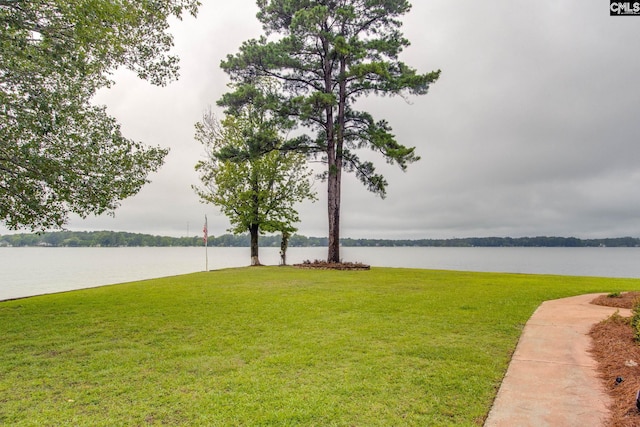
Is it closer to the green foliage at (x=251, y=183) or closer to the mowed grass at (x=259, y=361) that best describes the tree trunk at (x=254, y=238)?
the green foliage at (x=251, y=183)

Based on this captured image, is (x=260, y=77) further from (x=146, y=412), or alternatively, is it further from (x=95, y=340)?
(x=146, y=412)

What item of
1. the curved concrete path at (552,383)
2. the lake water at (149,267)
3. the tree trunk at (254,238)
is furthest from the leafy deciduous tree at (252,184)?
the curved concrete path at (552,383)

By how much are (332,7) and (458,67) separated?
779 centimetres

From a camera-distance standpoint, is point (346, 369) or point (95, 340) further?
point (95, 340)

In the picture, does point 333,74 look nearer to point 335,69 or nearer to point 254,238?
point 335,69

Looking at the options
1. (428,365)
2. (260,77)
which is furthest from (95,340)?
(260,77)

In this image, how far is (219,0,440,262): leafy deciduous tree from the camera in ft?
59.0

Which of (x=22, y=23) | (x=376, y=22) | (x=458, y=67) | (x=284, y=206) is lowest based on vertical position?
(x=284, y=206)

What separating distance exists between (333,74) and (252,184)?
8365 millimetres

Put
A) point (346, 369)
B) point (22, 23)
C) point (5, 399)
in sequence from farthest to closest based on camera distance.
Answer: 1. point (22, 23)
2. point (346, 369)
3. point (5, 399)

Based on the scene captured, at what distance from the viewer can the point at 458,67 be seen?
58.5 feet

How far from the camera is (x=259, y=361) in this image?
477 cm

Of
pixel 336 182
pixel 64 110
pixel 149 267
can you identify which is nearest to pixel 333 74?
pixel 336 182

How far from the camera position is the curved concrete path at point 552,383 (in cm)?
315
